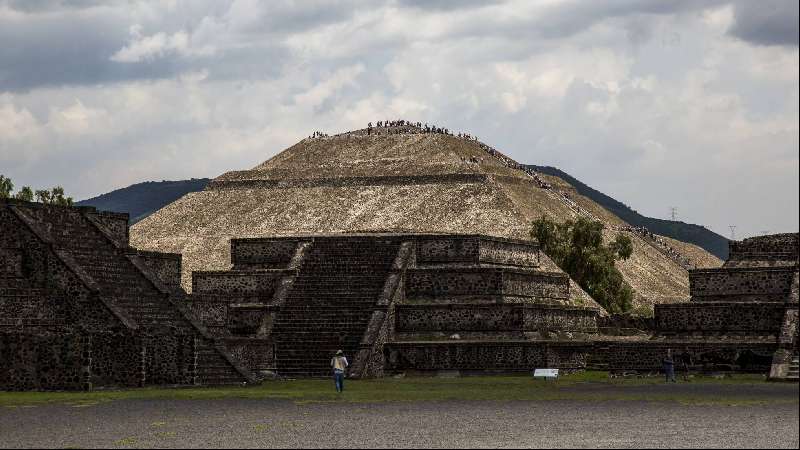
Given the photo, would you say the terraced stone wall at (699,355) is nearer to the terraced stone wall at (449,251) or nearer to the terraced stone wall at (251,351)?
the terraced stone wall at (449,251)

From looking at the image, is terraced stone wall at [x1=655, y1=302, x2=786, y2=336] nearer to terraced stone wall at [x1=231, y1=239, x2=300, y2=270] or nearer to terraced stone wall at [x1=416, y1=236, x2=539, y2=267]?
terraced stone wall at [x1=416, y1=236, x2=539, y2=267]

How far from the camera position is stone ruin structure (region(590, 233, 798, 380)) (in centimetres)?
4350

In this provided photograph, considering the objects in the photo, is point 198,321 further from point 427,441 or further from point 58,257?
point 427,441

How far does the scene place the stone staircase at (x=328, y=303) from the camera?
154ft

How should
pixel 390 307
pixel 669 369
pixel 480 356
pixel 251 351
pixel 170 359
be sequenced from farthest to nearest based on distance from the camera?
pixel 390 307
pixel 480 356
pixel 251 351
pixel 170 359
pixel 669 369

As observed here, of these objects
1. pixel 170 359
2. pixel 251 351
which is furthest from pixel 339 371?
pixel 251 351

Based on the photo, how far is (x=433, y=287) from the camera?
165 feet

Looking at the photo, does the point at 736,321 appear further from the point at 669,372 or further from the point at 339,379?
the point at 339,379

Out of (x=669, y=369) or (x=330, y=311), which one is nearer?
(x=669, y=369)

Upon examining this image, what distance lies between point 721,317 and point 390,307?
981 cm

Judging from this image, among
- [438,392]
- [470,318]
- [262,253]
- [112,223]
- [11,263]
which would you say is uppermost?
[112,223]

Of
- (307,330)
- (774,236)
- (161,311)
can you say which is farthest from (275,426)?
(774,236)

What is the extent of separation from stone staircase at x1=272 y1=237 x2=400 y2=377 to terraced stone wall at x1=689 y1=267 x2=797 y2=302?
32.4 feet

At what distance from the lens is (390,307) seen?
48.2 m
